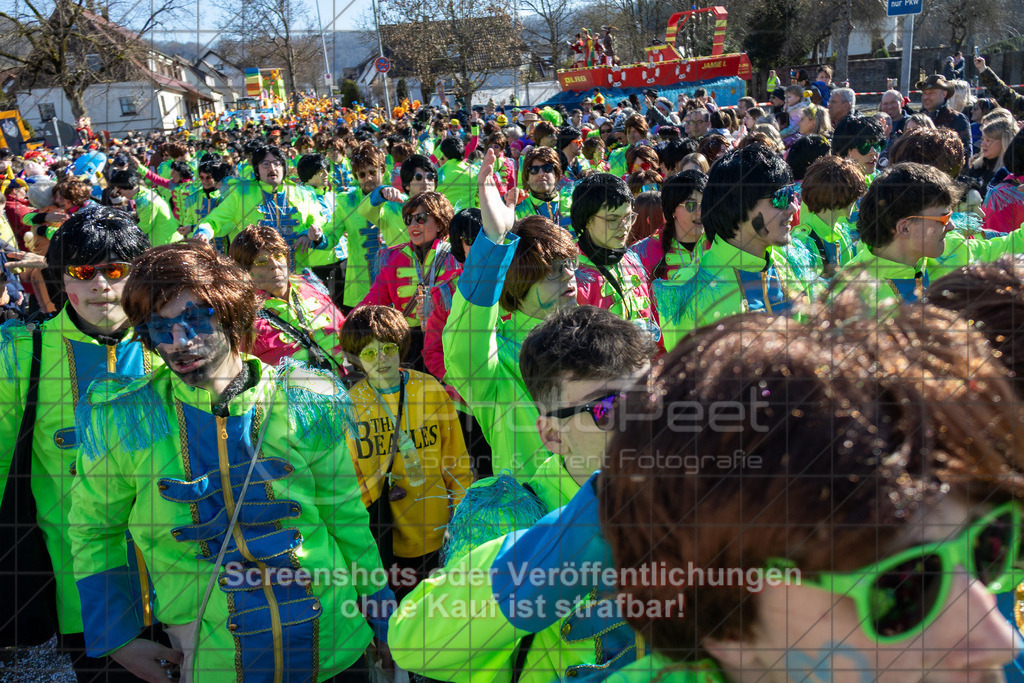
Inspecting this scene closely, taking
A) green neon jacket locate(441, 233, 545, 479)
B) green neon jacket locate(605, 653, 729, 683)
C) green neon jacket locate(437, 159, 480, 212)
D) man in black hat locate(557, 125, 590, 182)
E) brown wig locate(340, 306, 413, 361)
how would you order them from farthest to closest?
man in black hat locate(557, 125, 590, 182) → green neon jacket locate(437, 159, 480, 212) → brown wig locate(340, 306, 413, 361) → green neon jacket locate(441, 233, 545, 479) → green neon jacket locate(605, 653, 729, 683)

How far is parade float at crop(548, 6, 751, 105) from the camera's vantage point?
2108 centimetres

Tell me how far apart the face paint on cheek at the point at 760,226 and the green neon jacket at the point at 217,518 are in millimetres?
1695

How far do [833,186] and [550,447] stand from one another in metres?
2.52

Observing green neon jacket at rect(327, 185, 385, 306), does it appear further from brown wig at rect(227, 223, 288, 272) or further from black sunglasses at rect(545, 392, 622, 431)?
black sunglasses at rect(545, 392, 622, 431)

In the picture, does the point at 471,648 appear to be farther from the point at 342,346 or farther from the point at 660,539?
the point at 342,346

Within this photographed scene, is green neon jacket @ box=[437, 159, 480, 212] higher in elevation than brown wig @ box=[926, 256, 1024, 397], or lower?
higher

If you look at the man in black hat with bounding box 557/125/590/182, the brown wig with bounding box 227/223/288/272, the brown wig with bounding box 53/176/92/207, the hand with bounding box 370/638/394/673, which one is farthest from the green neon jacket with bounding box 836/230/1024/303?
the brown wig with bounding box 53/176/92/207

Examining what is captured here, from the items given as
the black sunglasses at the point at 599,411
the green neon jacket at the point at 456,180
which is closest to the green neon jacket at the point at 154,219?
the green neon jacket at the point at 456,180

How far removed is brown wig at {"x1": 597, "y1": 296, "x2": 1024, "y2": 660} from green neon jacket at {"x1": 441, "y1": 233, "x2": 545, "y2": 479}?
0.99 meters

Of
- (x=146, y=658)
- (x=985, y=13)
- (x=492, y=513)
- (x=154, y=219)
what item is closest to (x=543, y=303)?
(x=492, y=513)

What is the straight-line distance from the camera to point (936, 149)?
3852 mm

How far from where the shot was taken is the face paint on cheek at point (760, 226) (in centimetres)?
277

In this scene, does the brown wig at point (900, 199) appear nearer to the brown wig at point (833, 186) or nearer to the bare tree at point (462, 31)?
the brown wig at point (833, 186)

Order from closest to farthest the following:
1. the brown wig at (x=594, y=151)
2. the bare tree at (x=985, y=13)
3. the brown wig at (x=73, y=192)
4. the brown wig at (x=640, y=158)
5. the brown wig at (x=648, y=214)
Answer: the brown wig at (x=648, y=214) < the brown wig at (x=73, y=192) < the brown wig at (x=640, y=158) < the brown wig at (x=594, y=151) < the bare tree at (x=985, y=13)
